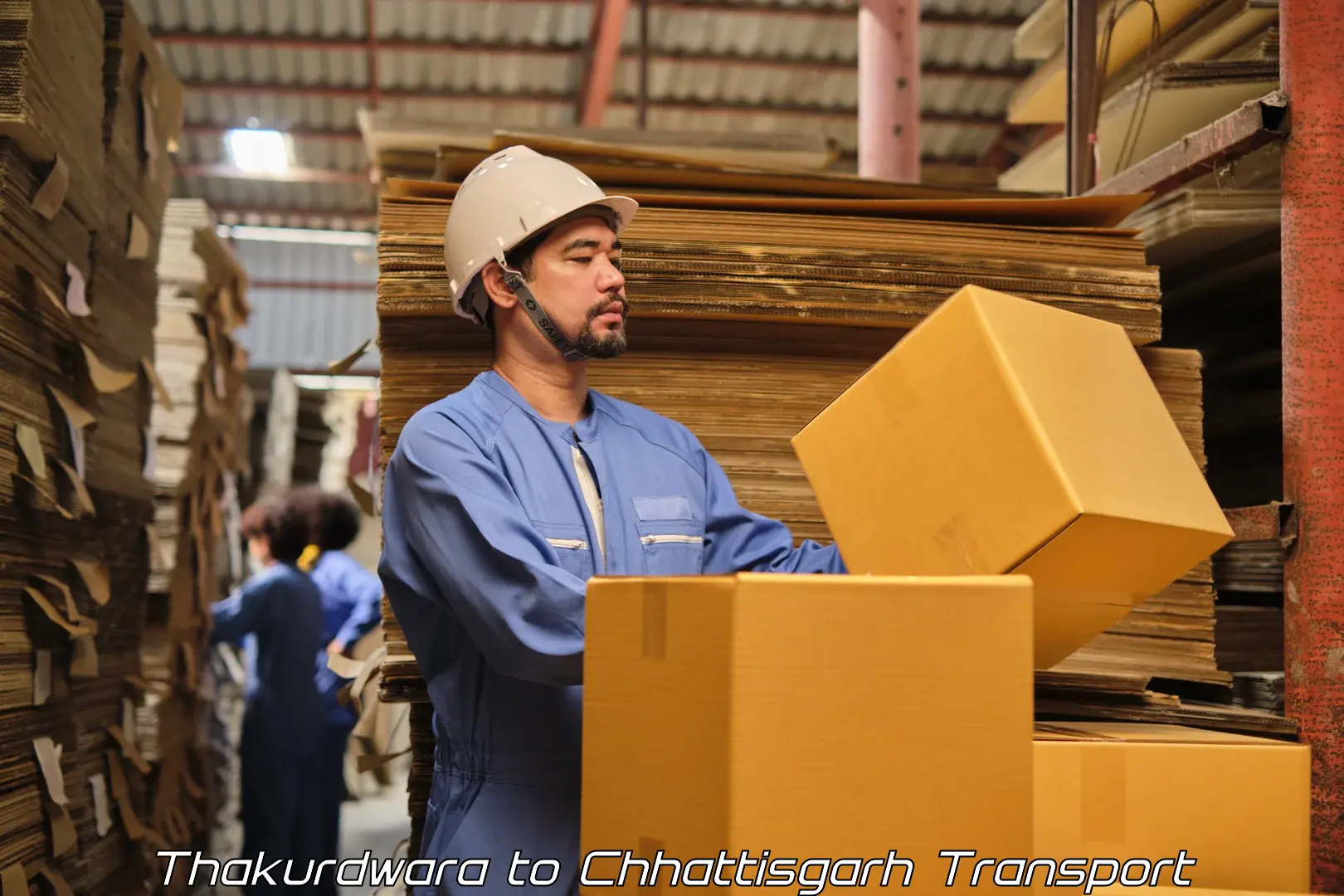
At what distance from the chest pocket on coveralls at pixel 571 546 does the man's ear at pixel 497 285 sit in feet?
1.87

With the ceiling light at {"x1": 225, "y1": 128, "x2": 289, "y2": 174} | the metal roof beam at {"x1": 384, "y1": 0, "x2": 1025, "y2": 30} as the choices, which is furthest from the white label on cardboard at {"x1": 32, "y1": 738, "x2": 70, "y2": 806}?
the ceiling light at {"x1": 225, "y1": 128, "x2": 289, "y2": 174}

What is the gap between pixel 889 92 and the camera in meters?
5.57

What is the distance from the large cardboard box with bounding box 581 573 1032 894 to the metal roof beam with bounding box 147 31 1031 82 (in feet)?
38.4

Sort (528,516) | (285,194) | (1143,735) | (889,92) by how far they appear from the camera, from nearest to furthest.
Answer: (1143,735), (528,516), (889,92), (285,194)

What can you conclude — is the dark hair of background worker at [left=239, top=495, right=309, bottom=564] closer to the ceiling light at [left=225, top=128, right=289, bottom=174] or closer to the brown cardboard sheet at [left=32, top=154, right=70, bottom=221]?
the brown cardboard sheet at [left=32, top=154, right=70, bottom=221]

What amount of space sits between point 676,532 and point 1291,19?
171cm

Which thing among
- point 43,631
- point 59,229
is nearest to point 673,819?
point 43,631

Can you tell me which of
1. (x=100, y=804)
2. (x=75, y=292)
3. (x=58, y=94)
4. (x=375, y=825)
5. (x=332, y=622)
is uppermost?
(x=58, y=94)

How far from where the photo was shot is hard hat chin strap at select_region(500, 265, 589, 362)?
2.73 metres

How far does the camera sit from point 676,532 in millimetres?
2641

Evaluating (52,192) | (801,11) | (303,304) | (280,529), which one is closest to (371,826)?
(280,529)

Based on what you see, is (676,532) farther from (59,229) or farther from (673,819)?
(59,229)

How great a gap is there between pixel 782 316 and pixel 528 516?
900 millimetres

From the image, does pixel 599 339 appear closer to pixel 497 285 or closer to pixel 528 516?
pixel 497 285
